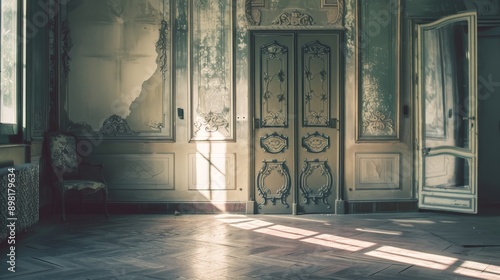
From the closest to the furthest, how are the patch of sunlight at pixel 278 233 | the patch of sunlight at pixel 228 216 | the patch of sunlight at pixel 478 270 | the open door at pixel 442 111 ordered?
the patch of sunlight at pixel 478 270 → the patch of sunlight at pixel 278 233 → the patch of sunlight at pixel 228 216 → the open door at pixel 442 111

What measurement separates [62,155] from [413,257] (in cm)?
370

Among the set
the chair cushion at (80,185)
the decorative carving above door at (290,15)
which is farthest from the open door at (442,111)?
the chair cushion at (80,185)

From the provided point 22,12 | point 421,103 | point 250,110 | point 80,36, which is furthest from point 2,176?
point 421,103

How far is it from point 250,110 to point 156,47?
50.3 inches

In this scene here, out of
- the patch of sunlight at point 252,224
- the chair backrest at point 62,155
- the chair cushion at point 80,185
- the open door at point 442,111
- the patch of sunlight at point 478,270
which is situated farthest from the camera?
the open door at point 442,111

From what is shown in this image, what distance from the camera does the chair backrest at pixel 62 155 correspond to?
545 centimetres

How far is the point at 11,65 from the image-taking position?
486 cm

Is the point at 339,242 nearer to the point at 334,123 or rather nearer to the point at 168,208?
the point at 334,123

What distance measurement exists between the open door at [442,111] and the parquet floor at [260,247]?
37 cm

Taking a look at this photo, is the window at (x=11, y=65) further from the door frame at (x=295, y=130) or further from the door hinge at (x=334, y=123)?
the door hinge at (x=334, y=123)

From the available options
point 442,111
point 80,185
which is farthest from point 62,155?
point 442,111

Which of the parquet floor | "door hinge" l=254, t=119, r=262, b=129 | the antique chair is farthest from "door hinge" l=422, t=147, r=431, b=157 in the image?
the antique chair

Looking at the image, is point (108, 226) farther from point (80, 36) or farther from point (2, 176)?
point (80, 36)

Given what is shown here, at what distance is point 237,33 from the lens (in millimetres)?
5891
